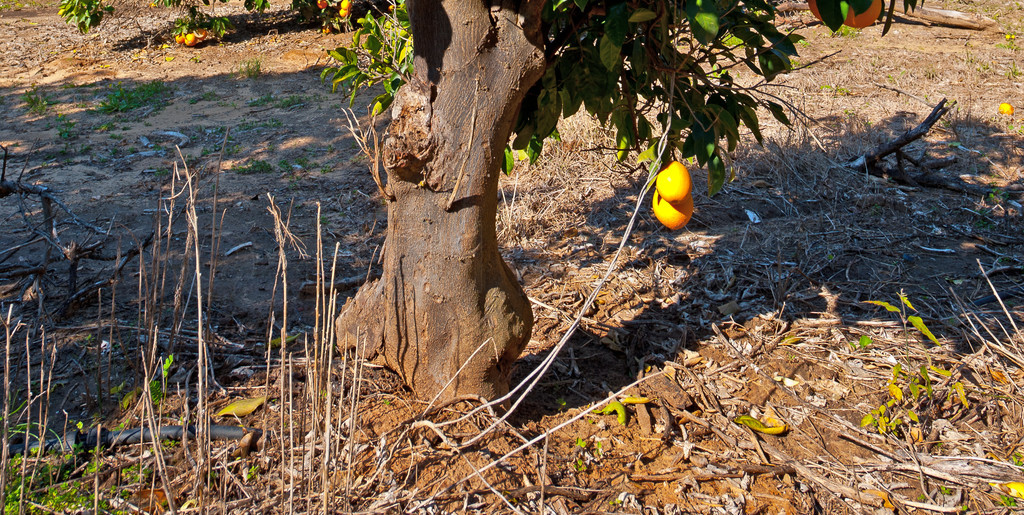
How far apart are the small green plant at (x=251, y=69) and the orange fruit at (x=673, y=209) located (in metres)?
6.65

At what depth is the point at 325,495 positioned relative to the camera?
1536 millimetres

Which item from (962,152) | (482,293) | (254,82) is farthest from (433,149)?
(254,82)

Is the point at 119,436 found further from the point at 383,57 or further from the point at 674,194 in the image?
the point at 674,194

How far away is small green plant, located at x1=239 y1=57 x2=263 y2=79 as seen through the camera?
7.62 metres

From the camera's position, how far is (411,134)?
199 centimetres

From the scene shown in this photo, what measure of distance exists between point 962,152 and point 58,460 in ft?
19.6

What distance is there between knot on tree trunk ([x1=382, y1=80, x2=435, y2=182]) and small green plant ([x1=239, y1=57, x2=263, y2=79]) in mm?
6356

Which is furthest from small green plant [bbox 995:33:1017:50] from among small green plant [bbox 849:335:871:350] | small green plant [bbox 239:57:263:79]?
small green plant [bbox 239:57:263:79]

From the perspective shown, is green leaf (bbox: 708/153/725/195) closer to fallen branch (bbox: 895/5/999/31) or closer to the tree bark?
the tree bark

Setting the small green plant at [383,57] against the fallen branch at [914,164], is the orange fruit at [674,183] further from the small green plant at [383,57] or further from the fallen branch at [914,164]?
the fallen branch at [914,164]

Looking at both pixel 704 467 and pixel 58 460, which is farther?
pixel 704 467

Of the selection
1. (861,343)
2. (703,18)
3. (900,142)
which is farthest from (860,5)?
(900,142)

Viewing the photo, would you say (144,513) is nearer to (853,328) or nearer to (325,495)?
(325,495)

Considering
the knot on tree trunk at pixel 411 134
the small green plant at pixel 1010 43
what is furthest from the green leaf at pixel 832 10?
the small green plant at pixel 1010 43
